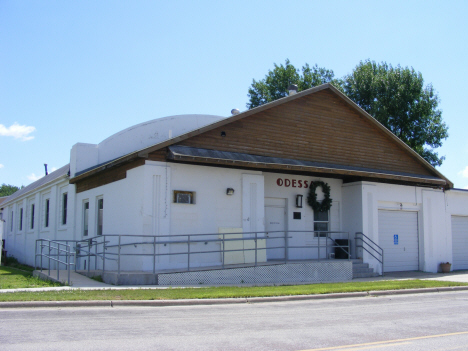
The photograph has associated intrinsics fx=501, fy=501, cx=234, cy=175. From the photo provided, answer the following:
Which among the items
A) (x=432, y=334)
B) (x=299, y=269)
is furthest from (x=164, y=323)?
(x=299, y=269)

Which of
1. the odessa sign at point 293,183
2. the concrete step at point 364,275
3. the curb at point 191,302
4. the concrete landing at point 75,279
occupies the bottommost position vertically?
the concrete step at point 364,275

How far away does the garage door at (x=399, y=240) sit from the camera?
20.6 meters

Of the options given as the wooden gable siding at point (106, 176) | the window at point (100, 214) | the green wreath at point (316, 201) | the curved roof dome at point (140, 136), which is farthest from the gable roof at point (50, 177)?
the green wreath at point (316, 201)

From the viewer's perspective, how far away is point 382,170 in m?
20.5

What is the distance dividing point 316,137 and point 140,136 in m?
7.71

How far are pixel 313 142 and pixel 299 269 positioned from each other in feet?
16.9

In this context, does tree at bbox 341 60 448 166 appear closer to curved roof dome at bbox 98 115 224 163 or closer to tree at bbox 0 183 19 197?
curved roof dome at bbox 98 115 224 163

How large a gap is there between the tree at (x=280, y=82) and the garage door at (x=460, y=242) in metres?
26.9

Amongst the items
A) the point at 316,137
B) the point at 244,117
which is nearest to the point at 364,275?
the point at 316,137

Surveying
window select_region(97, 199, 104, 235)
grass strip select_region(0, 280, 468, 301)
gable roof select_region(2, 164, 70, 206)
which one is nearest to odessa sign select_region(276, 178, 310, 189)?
grass strip select_region(0, 280, 468, 301)

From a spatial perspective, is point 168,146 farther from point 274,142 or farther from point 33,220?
point 33,220

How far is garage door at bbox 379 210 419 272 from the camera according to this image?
67.5 feet

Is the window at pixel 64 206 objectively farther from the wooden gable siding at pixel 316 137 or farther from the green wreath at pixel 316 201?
the green wreath at pixel 316 201

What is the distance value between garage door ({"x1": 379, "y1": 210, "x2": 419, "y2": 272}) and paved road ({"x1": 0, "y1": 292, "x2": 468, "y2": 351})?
29.7 feet
